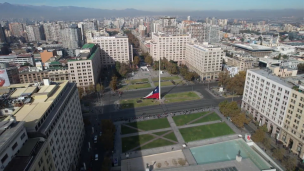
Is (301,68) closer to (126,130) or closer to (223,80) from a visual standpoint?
(223,80)

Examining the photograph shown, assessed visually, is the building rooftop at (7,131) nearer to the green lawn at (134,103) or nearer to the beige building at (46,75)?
the green lawn at (134,103)

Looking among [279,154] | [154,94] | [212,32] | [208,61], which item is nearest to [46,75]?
[154,94]

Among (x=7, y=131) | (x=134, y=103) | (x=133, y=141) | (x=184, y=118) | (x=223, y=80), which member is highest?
(x=7, y=131)

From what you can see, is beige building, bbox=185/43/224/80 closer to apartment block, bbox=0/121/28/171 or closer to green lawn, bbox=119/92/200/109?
green lawn, bbox=119/92/200/109

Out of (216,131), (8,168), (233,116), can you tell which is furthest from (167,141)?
(8,168)

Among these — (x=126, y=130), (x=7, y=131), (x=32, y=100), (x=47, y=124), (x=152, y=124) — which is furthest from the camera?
(x=152, y=124)

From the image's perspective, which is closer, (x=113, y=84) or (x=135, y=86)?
(x=113, y=84)

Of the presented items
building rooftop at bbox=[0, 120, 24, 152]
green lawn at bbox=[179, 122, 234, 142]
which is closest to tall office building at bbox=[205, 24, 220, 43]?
green lawn at bbox=[179, 122, 234, 142]
